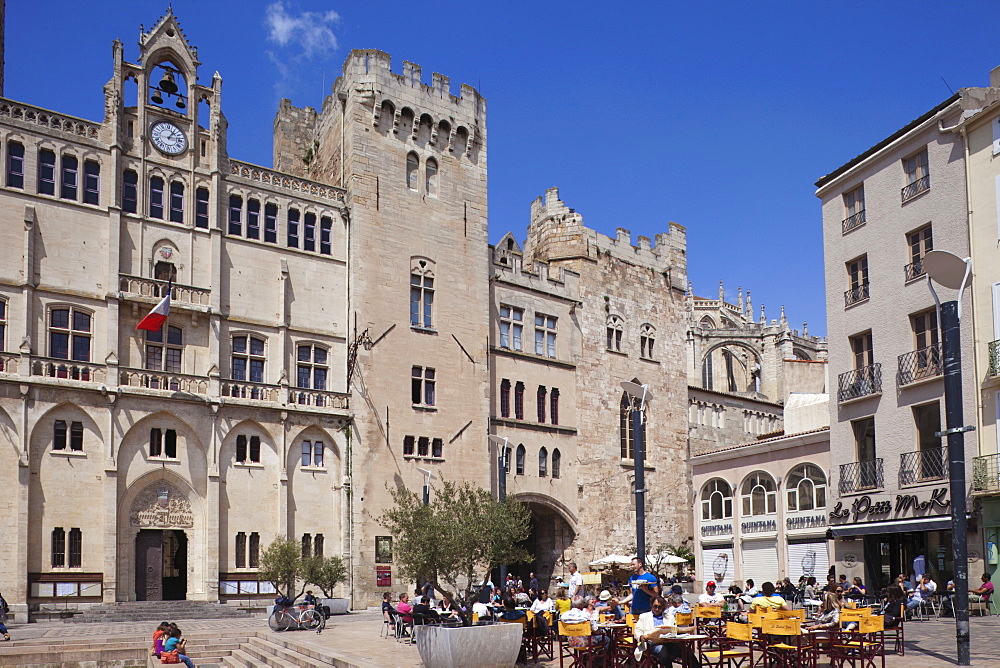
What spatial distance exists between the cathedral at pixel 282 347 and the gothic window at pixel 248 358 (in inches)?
4.9

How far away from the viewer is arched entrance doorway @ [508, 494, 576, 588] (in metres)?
45.3

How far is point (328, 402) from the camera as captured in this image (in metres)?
38.7

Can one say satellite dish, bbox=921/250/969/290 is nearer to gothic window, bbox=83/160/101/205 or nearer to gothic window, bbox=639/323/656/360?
gothic window, bbox=83/160/101/205

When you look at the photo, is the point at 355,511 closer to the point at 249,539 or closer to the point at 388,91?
the point at 249,539

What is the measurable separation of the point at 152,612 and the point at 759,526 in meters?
21.1

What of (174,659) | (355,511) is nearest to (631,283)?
(355,511)

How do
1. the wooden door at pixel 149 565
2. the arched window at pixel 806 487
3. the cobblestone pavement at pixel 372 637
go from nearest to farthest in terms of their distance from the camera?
the cobblestone pavement at pixel 372 637 < the wooden door at pixel 149 565 < the arched window at pixel 806 487

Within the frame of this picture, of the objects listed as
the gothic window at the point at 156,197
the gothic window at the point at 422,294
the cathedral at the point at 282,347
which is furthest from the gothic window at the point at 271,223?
the gothic window at the point at 422,294

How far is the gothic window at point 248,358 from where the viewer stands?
37.2 metres

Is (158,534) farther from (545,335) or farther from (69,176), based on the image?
(545,335)

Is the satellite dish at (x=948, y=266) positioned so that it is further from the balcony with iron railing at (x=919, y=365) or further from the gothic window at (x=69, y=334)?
the gothic window at (x=69, y=334)

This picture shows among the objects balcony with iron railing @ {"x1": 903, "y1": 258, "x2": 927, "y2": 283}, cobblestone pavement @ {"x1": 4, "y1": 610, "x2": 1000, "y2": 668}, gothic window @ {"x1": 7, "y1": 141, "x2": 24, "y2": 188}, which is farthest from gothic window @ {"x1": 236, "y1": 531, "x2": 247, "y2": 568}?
balcony with iron railing @ {"x1": 903, "y1": 258, "x2": 927, "y2": 283}

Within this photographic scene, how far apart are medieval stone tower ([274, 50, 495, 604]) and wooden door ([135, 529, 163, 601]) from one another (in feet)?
22.3

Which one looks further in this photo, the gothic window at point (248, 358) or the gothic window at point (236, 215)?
the gothic window at point (236, 215)
